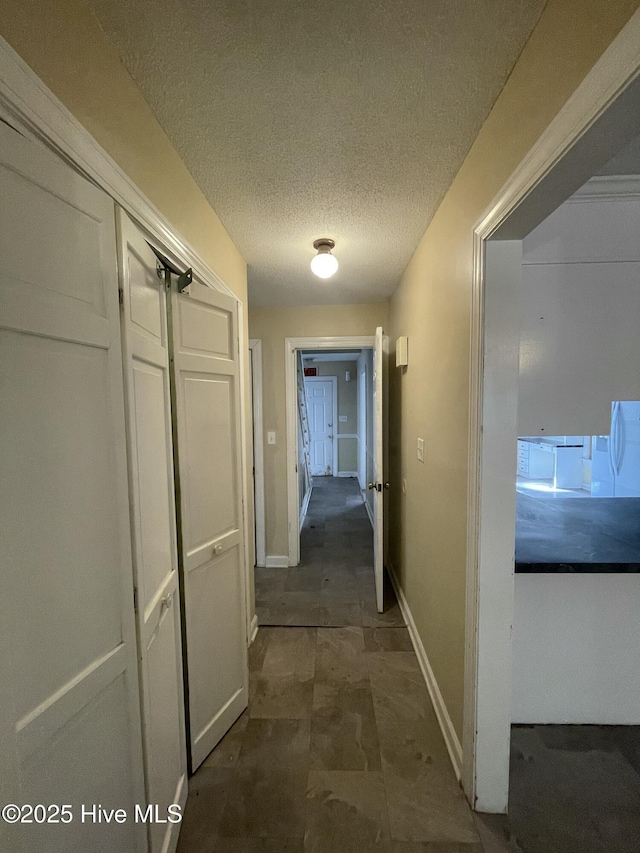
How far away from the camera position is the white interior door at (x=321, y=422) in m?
6.87

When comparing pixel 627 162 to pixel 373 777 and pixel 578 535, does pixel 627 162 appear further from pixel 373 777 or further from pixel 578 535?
pixel 373 777

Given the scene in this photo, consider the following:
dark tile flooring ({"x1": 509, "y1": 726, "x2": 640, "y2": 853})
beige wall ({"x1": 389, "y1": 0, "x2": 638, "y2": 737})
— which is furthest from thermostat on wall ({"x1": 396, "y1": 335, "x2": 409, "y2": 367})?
dark tile flooring ({"x1": 509, "y1": 726, "x2": 640, "y2": 853})

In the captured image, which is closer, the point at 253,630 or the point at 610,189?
the point at 610,189

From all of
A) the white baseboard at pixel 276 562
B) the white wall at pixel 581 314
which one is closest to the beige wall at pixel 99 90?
the white wall at pixel 581 314

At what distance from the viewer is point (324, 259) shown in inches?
71.6

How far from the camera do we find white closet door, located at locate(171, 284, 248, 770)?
1.29 meters

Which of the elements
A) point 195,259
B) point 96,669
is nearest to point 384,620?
point 96,669

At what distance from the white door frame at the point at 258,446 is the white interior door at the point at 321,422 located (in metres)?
3.81

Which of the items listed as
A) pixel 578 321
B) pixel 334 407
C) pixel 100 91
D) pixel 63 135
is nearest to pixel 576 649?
pixel 578 321

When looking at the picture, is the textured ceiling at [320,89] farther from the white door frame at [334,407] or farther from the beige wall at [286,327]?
the white door frame at [334,407]

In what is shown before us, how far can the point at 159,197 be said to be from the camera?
3.60 ft

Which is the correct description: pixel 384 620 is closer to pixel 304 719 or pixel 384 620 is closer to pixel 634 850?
pixel 304 719

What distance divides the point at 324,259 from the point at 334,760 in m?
2.33

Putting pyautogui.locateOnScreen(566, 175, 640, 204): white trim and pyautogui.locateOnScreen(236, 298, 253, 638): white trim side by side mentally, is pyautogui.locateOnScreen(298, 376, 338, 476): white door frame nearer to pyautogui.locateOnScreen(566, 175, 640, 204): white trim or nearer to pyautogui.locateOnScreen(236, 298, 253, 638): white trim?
pyautogui.locateOnScreen(236, 298, 253, 638): white trim
